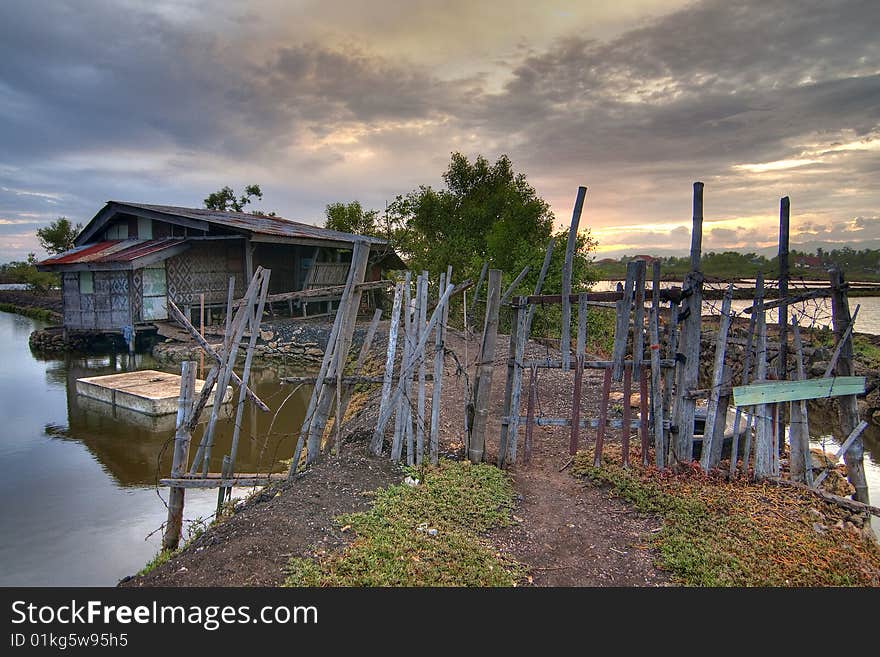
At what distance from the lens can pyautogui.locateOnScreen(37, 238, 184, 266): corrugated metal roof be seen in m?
17.4

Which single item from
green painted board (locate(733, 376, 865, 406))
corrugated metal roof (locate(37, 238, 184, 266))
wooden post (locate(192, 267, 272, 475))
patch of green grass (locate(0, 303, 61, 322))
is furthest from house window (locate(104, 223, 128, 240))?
green painted board (locate(733, 376, 865, 406))

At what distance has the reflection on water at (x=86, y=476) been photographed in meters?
5.77

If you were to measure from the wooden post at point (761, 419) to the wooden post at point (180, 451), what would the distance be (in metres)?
5.89

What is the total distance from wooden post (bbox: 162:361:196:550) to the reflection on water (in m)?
0.50

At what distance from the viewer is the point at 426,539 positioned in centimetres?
436

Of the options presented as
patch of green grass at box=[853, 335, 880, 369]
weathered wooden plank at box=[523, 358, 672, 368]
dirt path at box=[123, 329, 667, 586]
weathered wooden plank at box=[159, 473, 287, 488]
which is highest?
weathered wooden plank at box=[523, 358, 672, 368]

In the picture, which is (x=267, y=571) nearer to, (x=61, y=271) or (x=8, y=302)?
(x=61, y=271)

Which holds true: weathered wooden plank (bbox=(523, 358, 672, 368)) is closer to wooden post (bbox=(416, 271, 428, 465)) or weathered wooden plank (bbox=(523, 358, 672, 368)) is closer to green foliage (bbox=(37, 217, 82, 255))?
wooden post (bbox=(416, 271, 428, 465))

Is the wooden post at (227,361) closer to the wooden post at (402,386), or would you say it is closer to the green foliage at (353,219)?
the wooden post at (402,386)

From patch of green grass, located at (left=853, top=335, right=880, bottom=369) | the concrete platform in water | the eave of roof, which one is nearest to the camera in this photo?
the concrete platform in water

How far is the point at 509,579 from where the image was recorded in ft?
12.8

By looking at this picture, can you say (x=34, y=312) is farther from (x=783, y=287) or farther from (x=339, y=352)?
(x=783, y=287)

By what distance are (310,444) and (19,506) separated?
4.21 metres

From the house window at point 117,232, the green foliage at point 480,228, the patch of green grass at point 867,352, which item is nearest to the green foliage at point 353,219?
the green foliage at point 480,228
